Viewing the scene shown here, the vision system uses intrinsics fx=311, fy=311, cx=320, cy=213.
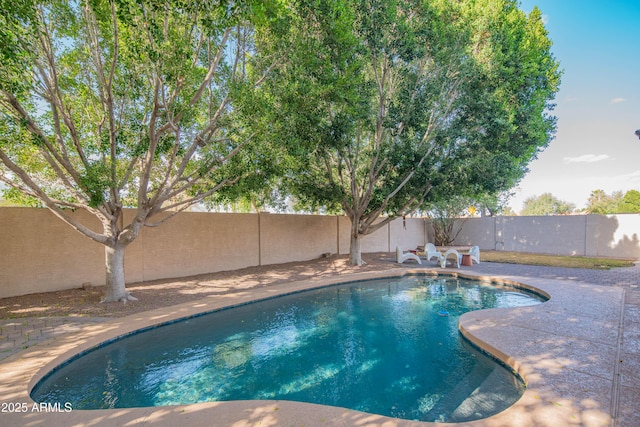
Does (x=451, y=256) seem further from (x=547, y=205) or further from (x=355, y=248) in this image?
(x=547, y=205)

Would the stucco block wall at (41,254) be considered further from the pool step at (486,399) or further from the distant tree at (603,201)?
the distant tree at (603,201)

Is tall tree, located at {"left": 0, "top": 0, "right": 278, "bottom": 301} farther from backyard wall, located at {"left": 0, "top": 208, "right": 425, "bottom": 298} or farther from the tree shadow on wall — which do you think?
the tree shadow on wall

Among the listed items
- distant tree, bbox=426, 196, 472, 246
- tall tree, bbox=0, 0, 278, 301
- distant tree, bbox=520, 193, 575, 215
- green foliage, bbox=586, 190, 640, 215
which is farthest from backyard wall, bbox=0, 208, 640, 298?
distant tree, bbox=520, 193, 575, 215

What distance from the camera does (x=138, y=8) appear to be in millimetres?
5000

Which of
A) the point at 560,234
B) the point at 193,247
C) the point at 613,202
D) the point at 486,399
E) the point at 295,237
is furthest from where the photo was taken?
the point at 613,202

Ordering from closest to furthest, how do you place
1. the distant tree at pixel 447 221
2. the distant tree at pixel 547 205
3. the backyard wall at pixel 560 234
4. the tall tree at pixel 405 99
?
the tall tree at pixel 405 99 → the backyard wall at pixel 560 234 → the distant tree at pixel 447 221 → the distant tree at pixel 547 205

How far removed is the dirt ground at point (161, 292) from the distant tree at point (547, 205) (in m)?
62.1

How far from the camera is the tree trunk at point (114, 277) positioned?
21.3ft

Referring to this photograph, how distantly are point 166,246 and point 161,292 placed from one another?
189cm

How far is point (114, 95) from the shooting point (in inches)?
272

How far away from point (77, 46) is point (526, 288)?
472 inches

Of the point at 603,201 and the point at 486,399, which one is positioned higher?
the point at 603,201

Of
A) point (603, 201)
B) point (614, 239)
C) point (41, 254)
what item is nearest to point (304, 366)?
point (41, 254)

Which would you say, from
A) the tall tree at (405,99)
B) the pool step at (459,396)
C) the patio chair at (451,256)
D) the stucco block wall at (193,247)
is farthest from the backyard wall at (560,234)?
the pool step at (459,396)
